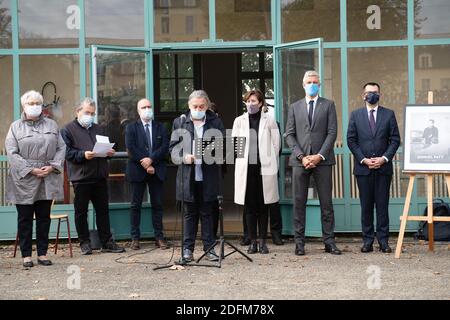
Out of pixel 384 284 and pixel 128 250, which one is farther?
pixel 128 250

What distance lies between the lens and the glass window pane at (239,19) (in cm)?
1099

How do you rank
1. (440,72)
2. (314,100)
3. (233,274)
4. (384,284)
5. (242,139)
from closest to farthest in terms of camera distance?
(384,284), (233,274), (242,139), (314,100), (440,72)

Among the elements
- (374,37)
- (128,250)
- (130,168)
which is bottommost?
(128,250)

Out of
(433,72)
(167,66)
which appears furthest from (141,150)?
(167,66)

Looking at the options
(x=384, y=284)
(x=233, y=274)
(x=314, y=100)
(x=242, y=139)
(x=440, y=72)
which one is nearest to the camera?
(x=384, y=284)

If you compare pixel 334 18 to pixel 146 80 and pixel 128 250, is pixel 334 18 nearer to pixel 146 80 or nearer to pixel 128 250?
→ pixel 146 80

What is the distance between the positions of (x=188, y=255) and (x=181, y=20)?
11.6 feet

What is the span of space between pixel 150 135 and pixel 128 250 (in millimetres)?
1461

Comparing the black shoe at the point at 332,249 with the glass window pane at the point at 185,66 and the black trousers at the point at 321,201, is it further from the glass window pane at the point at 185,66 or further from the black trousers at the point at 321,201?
the glass window pane at the point at 185,66

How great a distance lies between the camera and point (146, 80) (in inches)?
436

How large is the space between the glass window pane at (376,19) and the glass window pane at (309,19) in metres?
0.21

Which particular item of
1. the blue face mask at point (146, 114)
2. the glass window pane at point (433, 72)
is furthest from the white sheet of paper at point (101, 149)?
the glass window pane at point (433, 72)

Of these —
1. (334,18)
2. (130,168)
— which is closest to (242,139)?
(130,168)

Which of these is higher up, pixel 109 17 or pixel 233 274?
pixel 109 17
